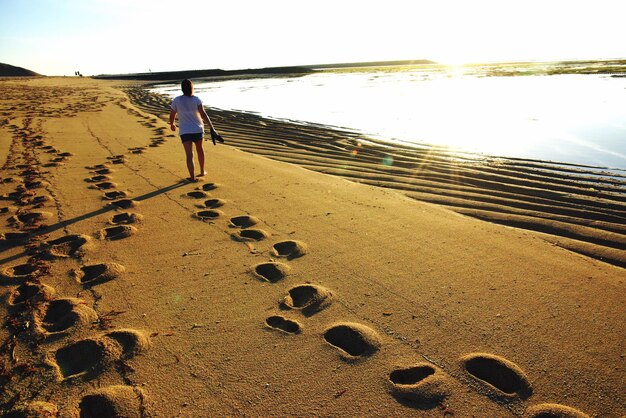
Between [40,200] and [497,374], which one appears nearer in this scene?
[497,374]

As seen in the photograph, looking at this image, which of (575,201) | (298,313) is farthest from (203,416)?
(575,201)

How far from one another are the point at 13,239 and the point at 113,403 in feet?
8.53

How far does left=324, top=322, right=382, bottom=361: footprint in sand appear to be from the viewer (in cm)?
214

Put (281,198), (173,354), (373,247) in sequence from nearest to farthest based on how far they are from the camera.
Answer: (173,354) < (373,247) < (281,198)

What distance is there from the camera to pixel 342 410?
1.79m

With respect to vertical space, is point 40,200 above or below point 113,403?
above

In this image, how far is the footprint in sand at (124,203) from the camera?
4.46 metres

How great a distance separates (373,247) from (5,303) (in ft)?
8.94

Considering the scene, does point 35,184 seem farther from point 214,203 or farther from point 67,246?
point 214,203

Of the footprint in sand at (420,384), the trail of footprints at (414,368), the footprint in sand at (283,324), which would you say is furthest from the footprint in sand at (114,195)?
the footprint in sand at (420,384)

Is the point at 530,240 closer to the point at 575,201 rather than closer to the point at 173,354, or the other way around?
the point at 575,201

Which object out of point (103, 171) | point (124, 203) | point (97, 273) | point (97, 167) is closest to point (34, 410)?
point (97, 273)

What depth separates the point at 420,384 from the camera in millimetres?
1918

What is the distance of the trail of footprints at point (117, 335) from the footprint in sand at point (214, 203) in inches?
25.9
